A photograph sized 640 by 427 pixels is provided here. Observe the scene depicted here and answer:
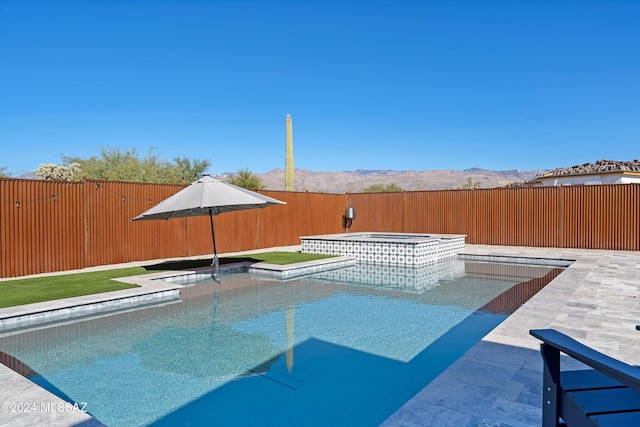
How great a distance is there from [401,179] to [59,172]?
6353 cm

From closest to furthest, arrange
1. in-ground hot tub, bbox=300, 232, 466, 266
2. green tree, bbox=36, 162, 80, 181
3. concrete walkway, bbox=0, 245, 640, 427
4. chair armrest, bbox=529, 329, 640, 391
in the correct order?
chair armrest, bbox=529, 329, 640, 391
concrete walkway, bbox=0, 245, 640, 427
in-ground hot tub, bbox=300, 232, 466, 266
green tree, bbox=36, 162, 80, 181

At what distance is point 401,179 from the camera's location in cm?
7775

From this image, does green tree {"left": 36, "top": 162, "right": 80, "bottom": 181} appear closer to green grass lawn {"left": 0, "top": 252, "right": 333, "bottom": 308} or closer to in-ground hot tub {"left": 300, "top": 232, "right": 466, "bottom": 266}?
green grass lawn {"left": 0, "top": 252, "right": 333, "bottom": 308}

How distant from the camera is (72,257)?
30.0ft

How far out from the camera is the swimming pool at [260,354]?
304 cm

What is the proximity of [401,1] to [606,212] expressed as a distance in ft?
32.1

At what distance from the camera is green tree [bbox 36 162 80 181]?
21.6 m

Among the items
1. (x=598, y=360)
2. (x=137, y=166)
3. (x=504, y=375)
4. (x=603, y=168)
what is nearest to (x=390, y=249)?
(x=504, y=375)

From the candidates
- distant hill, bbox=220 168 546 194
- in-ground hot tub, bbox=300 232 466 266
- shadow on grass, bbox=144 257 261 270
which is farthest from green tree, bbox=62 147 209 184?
distant hill, bbox=220 168 546 194

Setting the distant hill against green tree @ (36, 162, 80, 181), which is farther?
the distant hill

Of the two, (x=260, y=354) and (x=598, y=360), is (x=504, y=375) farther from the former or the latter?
(x=260, y=354)

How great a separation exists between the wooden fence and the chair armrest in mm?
9739

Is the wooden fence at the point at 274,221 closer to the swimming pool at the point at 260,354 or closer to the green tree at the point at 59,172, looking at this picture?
the swimming pool at the point at 260,354

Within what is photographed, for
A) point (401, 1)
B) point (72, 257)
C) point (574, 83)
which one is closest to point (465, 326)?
point (72, 257)
